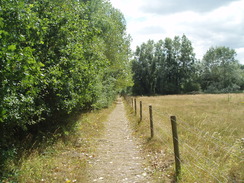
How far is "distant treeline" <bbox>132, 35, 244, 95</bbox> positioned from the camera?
229 feet

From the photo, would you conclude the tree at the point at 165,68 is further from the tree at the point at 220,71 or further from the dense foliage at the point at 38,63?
the dense foliage at the point at 38,63

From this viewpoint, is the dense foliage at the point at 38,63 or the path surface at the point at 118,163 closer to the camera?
the dense foliage at the point at 38,63

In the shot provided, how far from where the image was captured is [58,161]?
6.44m

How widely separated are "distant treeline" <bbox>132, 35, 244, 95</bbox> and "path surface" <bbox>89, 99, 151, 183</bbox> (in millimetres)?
62510

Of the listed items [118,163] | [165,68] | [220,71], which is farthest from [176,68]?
[118,163]

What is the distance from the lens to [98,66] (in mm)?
11422

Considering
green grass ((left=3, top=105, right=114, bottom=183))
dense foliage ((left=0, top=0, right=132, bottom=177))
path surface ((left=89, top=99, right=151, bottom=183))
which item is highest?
dense foliage ((left=0, top=0, right=132, bottom=177))

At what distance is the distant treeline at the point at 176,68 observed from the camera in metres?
69.9

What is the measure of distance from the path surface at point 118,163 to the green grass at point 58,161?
350 mm

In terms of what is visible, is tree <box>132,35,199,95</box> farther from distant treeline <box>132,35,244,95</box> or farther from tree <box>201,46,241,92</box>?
tree <box>201,46,241,92</box>

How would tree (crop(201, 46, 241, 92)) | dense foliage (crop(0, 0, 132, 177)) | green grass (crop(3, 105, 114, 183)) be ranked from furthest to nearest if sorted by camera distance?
tree (crop(201, 46, 241, 92))
green grass (crop(3, 105, 114, 183))
dense foliage (crop(0, 0, 132, 177))

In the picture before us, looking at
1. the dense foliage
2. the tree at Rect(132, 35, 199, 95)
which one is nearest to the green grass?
the dense foliage

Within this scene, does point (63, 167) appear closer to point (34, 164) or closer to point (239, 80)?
point (34, 164)

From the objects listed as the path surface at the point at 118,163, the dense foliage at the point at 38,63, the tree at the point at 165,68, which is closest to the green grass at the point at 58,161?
the path surface at the point at 118,163
